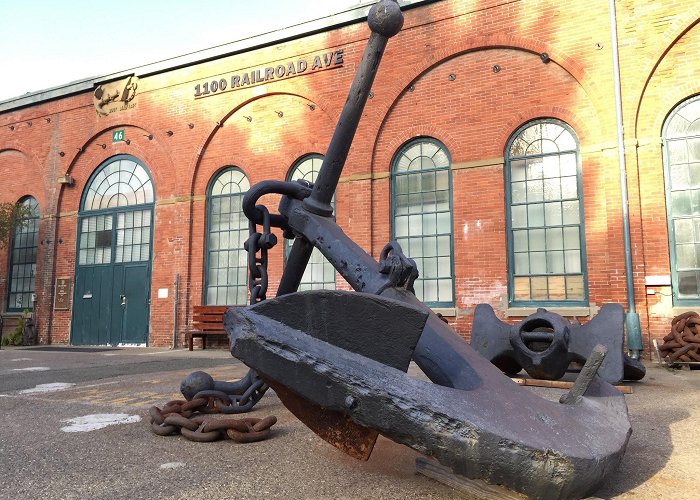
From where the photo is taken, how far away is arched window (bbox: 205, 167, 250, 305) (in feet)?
39.5

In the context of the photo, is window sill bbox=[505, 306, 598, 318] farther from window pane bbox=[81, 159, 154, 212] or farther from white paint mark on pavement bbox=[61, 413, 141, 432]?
window pane bbox=[81, 159, 154, 212]

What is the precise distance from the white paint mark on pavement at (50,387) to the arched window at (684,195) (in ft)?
29.3

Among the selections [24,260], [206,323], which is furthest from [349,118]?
[24,260]

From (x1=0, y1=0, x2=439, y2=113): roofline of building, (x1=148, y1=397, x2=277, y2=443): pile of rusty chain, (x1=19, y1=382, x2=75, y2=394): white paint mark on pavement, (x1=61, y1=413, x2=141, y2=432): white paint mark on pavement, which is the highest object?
(x1=0, y1=0, x2=439, y2=113): roofline of building

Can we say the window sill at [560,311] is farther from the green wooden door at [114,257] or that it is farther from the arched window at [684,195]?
the green wooden door at [114,257]

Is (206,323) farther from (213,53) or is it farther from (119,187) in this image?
(213,53)

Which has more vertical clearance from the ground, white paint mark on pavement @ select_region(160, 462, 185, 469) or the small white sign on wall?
the small white sign on wall

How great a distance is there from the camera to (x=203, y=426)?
2.84 metres

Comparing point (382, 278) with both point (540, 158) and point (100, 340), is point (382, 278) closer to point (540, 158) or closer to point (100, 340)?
point (540, 158)

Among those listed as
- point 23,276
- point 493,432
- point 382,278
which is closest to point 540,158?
point 382,278

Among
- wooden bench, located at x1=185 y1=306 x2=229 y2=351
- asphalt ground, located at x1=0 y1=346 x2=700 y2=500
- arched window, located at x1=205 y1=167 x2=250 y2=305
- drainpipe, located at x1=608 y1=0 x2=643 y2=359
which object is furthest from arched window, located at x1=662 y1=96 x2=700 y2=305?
wooden bench, located at x1=185 y1=306 x2=229 y2=351

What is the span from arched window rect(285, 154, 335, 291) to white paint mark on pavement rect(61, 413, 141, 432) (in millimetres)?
7389

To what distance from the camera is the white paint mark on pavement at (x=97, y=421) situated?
334cm

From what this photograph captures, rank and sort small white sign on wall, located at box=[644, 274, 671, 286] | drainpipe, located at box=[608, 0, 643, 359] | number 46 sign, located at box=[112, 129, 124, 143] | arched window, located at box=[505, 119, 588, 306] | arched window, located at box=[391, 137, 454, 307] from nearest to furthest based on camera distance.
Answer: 1. drainpipe, located at box=[608, 0, 643, 359]
2. small white sign on wall, located at box=[644, 274, 671, 286]
3. arched window, located at box=[505, 119, 588, 306]
4. arched window, located at box=[391, 137, 454, 307]
5. number 46 sign, located at box=[112, 129, 124, 143]
